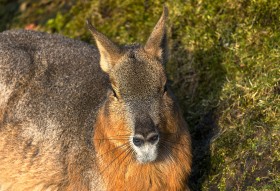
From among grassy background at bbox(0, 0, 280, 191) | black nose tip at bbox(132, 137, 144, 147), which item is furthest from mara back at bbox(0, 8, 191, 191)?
grassy background at bbox(0, 0, 280, 191)

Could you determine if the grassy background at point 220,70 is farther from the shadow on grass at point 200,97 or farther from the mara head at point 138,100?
the mara head at point 138,100

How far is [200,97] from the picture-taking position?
8.85 meters

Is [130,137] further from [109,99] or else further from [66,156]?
[66,156]

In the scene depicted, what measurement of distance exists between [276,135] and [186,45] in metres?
2.42

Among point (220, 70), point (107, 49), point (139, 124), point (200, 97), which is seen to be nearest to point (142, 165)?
point (139, 124)

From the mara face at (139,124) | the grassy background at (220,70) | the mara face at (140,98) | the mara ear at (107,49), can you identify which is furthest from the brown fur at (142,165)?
the grassy background at (220,70)

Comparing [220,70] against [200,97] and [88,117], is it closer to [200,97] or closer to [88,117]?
[200,97]

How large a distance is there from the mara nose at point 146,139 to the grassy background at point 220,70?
1.49 meters

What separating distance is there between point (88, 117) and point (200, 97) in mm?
1843

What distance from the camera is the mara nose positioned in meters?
6.14

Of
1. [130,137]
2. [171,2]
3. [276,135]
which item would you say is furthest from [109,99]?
[171,2]

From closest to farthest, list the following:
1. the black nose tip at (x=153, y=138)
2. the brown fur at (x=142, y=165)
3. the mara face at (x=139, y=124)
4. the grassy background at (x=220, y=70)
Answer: the black nose tip at (x=153, y=138), the mara face at (x=139, y=124), the brown fur at (x=142, y=165), the grassy background at (x=220, y=70)

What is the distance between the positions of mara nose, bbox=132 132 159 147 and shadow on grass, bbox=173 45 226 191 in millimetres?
1735

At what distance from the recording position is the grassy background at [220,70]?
757 centimetres
